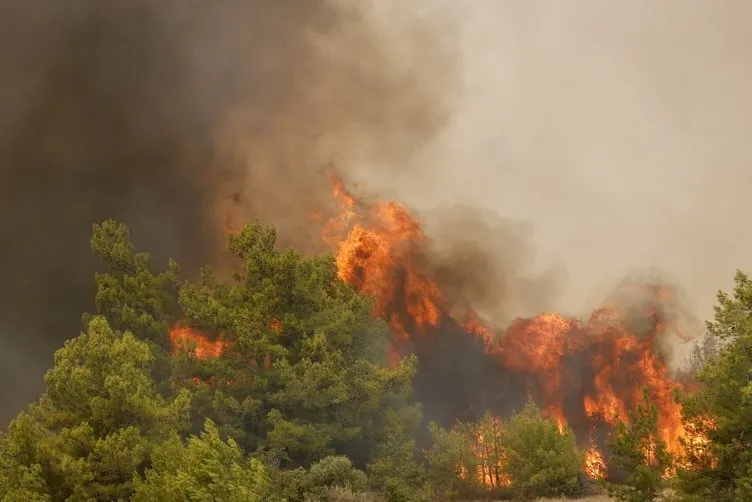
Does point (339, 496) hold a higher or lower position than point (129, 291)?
lower

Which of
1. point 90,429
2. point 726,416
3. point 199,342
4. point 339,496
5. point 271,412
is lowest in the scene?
point 339,496

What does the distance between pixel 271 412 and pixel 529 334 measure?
89.6 feet

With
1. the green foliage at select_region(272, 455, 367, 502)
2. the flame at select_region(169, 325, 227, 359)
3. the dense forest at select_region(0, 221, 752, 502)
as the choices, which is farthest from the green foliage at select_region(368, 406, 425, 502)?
the flame at select_region(169, 325, 227, 359)

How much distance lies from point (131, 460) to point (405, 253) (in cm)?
3208

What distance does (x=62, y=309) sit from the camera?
50688 mm

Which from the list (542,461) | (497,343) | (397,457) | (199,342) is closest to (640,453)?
(542,461)

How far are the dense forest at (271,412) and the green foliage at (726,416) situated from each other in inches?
6.6

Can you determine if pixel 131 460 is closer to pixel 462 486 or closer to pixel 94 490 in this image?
pixel 94 490

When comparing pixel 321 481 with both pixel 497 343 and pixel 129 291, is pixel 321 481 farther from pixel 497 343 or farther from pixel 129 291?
pixel 497 343

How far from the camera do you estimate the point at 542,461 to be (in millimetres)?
32188

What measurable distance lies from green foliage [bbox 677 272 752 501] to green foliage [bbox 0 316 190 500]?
1731cm

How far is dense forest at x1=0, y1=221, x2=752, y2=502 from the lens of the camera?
Result: 2331cm

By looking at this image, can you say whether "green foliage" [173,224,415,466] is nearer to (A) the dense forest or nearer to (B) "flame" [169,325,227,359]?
(A) the dense forest

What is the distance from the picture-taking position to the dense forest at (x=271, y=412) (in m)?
23.3
